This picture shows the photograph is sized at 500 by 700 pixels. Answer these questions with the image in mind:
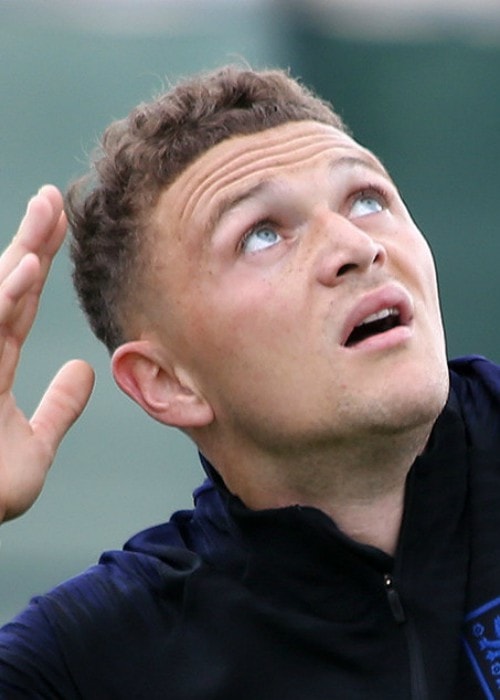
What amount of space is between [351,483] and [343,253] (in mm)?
431

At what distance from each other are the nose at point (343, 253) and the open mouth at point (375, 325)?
8cm

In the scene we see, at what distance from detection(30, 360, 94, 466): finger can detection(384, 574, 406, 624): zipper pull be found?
0.67 meters

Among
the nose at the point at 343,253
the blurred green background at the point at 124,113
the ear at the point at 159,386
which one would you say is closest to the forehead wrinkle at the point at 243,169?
the nose at the point at 343,253

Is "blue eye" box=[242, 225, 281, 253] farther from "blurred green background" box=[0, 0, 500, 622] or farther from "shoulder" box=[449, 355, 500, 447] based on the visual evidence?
"blurred green background" box=[0, 0, 500, 622]

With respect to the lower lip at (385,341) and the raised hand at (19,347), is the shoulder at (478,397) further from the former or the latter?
the raised hand at (19,347)

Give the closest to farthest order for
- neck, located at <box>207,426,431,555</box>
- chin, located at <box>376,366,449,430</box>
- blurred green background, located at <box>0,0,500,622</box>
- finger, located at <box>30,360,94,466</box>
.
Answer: chin, located at <box>376,366,449,430</box>, neck, located at <box>207,426,431,555</box>, finger, located at <box>30,360,94,466</box>, blurred green background, located at <box>0,0,500,622</box>

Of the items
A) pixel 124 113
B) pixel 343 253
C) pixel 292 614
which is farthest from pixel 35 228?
pixel 124 113

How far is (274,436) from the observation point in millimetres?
3252

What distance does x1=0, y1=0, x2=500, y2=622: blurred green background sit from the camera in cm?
610

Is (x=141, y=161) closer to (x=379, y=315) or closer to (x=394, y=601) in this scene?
(x=379, y=315)

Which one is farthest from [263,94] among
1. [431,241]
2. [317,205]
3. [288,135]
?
[431,241]

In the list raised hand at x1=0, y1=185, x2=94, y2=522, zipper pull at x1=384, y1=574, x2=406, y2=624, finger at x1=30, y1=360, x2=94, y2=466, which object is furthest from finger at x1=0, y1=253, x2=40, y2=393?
zipper pull at x1=384, y1=574, x2=406, y2=624

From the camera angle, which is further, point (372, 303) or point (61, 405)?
point (61, 405)

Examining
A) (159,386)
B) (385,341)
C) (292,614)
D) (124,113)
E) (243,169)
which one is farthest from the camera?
(124,113)
